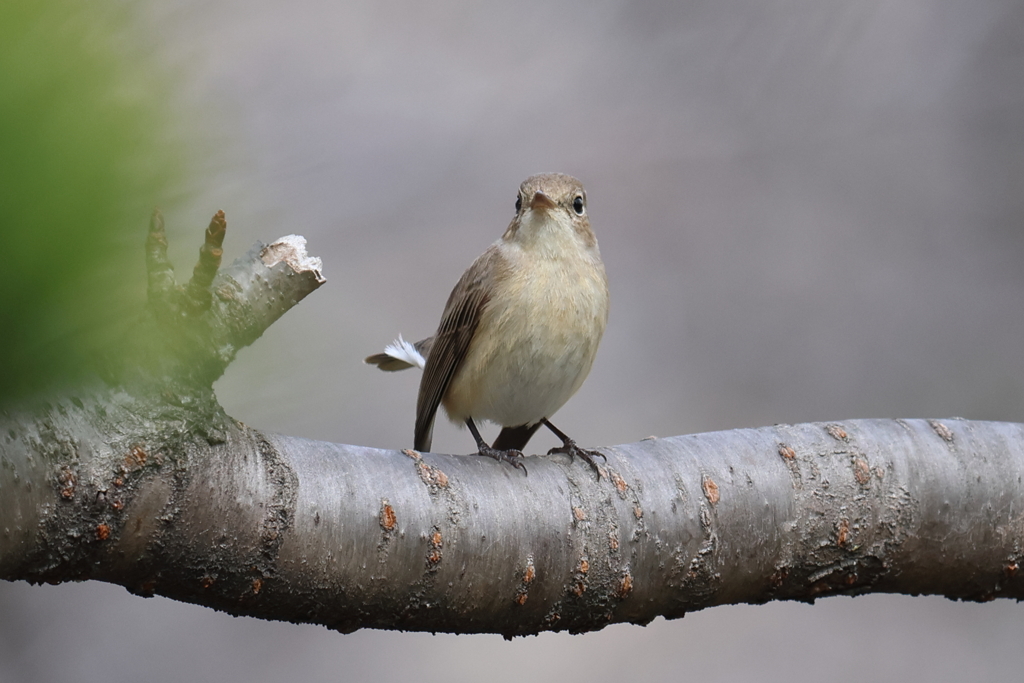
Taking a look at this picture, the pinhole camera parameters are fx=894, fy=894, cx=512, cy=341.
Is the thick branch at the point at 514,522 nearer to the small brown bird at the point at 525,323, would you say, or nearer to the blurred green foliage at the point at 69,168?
the blurred green foliage at the point at 69,168

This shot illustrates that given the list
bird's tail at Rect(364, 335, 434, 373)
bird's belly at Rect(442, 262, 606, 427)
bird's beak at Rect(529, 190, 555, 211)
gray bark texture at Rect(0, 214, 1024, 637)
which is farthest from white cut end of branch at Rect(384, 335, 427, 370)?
gray bark texture at Rect(0, 214, 1024, 637)

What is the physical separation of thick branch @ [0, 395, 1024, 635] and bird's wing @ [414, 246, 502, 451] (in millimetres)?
829

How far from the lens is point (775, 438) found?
201 centimetres

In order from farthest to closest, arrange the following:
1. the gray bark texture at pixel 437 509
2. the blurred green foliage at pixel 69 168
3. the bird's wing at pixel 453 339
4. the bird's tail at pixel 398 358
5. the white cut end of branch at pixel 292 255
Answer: the bird's tail at pixel 398 358 → the bird's wing at pixel 453 339 → the white cut end of branch at pixel 292 255 → the gray bark texture at pixel 437 509 → the blurred green foliage at pixel 69 168

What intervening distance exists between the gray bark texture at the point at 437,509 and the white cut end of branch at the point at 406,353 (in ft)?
3.56

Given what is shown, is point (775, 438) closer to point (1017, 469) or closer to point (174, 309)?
point (1017, 469)

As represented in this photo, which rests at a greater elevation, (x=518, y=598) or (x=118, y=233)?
(x=118, y=233)

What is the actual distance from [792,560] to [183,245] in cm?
153

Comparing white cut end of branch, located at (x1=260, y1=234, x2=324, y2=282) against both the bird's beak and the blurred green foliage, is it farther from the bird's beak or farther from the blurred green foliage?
the bird's beak

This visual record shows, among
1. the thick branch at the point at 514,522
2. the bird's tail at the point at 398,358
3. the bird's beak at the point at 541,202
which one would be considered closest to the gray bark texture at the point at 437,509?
the thick branch at the point at 514,522

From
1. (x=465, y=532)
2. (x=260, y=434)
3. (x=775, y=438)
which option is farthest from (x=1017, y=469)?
(x=260, y=434)

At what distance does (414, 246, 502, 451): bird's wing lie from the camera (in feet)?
8.60

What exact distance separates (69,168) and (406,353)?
94.0 inches

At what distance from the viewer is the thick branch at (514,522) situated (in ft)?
3.84
